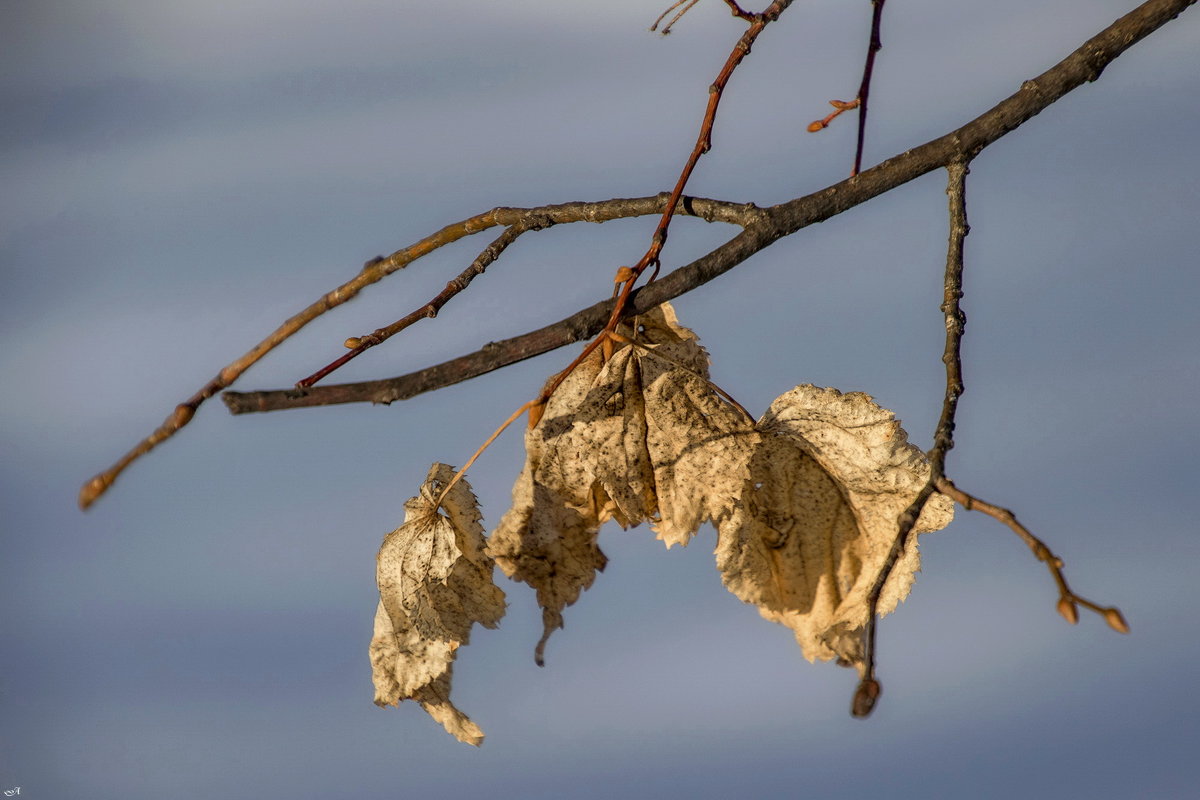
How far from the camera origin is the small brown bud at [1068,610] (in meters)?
0.60

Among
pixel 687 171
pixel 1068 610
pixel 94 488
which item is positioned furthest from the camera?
pixel 687 171

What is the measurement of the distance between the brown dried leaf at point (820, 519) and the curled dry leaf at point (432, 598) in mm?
184

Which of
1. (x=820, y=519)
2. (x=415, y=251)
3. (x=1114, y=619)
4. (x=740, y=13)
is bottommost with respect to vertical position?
(x=1114, y=619)

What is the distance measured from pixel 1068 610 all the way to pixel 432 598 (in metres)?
0.48

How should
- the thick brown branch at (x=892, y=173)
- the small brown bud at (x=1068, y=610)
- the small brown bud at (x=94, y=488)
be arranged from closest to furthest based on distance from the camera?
the small brown bud at (x=1068, y=610) < the small brown bud at (x=94, y=488) < the thick brown branch at (x=892, y=173)

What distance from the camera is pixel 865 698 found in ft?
2.16

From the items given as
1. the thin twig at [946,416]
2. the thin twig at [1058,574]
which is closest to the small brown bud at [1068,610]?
the thin twig at [1058,574]

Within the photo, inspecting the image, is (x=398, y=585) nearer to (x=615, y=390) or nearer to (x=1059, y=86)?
(x=615, y=390)

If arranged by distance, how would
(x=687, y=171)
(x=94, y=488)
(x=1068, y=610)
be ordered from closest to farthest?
→ (x=1068, y=610) → (x=94, y=488) → (x=687, y=171)

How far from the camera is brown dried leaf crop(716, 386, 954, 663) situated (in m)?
0.89

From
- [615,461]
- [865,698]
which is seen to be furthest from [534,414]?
[865,698]

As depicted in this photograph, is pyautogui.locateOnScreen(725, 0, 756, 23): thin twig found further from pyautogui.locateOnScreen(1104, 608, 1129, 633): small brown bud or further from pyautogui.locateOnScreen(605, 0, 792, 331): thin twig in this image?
pyautogui.locateOnScreen(1104, 608, 1129, 633): small brown bud

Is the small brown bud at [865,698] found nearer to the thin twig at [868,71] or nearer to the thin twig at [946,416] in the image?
the thin twig at [946,416]

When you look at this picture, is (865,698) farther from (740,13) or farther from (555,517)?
(740,13)
